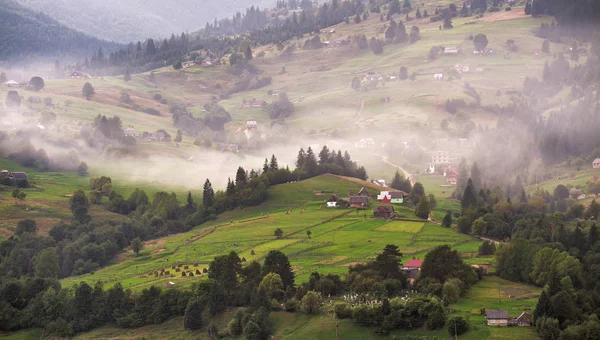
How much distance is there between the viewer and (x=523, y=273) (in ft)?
292

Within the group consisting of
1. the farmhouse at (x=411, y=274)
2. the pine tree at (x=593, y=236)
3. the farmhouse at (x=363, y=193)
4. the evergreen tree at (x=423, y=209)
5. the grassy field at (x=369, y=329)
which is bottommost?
the grassy field at (x=369, y=329)

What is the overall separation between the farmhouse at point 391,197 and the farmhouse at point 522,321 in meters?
58.1

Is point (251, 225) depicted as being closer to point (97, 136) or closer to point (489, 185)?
point (489, 185)

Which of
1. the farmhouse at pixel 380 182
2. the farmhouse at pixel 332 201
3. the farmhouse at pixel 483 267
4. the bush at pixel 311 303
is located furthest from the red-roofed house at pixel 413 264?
the farmhouse at pixel 380 182

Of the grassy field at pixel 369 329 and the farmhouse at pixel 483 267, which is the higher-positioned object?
the farmhouse at pixel 483 267

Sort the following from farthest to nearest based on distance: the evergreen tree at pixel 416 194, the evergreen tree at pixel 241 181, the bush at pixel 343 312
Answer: the evergreen tree at pixel 241 181 < the evergreen tree at pixel 416 194 < the bush at pixel 343 312

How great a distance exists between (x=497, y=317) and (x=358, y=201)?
55.9 metres

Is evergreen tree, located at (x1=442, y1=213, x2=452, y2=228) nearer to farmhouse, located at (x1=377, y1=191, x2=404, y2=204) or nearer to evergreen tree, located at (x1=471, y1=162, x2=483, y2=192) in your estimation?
farmhouse, located at (x1=377, y1=191, x2=404, y2=204)

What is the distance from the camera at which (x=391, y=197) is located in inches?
5207

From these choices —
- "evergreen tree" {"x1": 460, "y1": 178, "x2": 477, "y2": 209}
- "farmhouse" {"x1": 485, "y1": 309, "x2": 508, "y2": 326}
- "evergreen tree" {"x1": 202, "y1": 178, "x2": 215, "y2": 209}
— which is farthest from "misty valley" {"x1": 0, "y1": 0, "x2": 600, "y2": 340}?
"evergreen tree" {"x1": 460, "y1": 178, "x2": 477, "y2": 209}

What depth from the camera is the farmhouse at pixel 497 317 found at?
72688mm

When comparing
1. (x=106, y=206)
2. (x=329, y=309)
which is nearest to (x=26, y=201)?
(x=106, y=206)

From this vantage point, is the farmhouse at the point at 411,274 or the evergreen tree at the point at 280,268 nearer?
the farmhouse at the point at 411,274

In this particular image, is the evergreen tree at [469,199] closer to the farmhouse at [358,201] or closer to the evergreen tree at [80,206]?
the farmhouse at [358,201]
